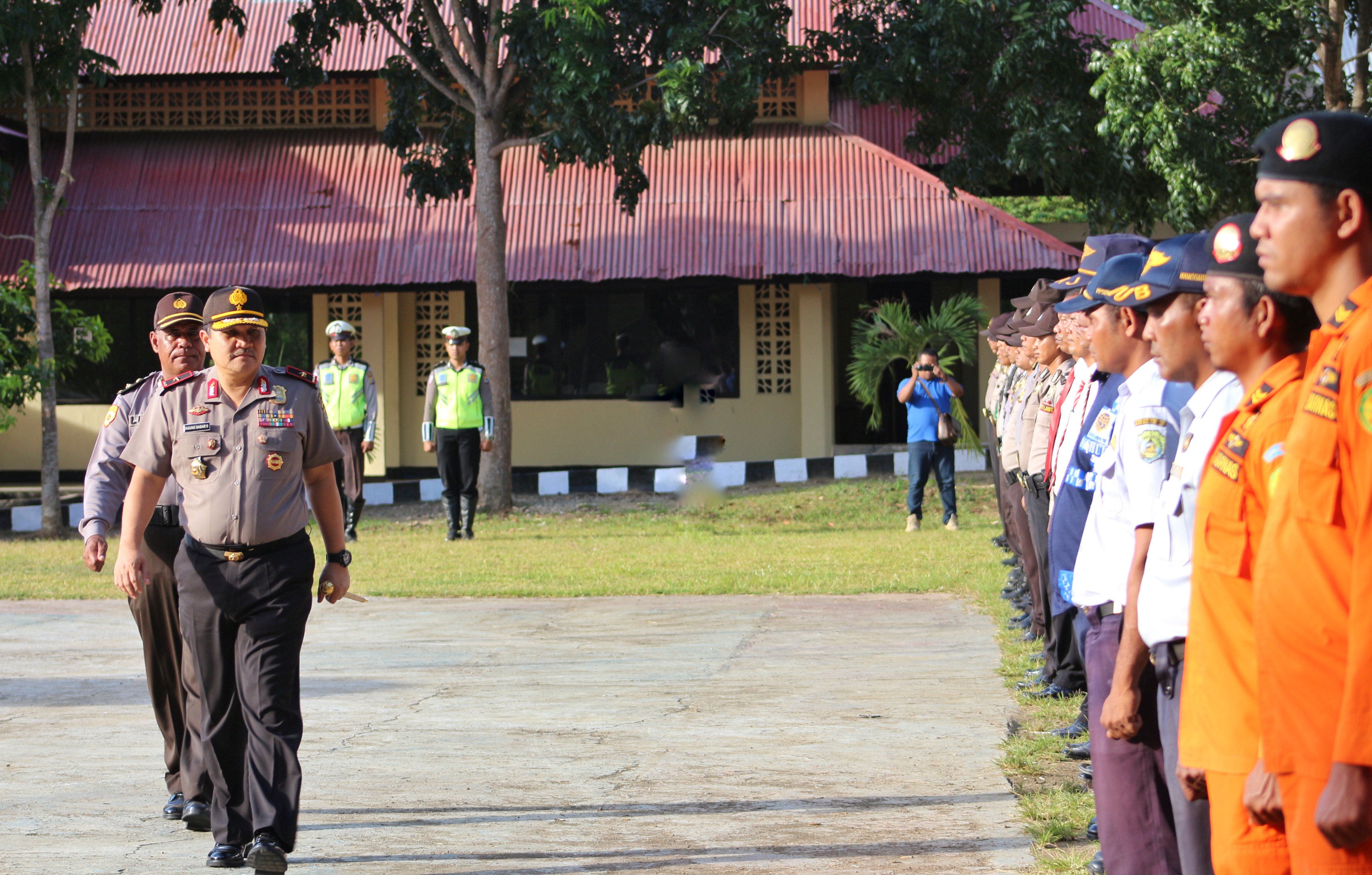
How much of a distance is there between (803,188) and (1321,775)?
19.2m

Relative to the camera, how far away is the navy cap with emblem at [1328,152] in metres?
2.46

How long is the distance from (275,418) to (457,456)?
10242 millimetres

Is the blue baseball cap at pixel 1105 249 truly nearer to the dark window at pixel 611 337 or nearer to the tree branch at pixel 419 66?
the tree branch at pixel 419 66

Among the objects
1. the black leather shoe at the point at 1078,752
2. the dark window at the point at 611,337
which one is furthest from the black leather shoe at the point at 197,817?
the dark window at the point at 611,337

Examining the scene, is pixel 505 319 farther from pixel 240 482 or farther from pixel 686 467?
pixel 240 482

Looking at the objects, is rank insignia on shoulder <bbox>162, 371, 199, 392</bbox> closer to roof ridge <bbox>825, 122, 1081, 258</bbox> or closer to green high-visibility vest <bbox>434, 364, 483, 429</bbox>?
green high-visibility vest <bbox>434, 364, 483, 429</bbox>

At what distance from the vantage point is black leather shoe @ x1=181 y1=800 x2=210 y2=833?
16.9 ft

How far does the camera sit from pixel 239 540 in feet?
16.1

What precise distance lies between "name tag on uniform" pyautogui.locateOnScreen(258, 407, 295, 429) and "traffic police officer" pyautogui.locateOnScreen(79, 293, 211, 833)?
580 millimetres

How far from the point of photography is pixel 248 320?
16.6 ft

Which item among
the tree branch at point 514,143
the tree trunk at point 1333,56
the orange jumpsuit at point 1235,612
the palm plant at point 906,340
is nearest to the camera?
the orange jumpsuit at point 1235,612

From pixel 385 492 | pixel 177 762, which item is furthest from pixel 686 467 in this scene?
pixel 177 762

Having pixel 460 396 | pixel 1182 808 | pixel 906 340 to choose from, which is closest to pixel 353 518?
pixel 460 396

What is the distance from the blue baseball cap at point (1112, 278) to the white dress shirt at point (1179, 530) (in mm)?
576
